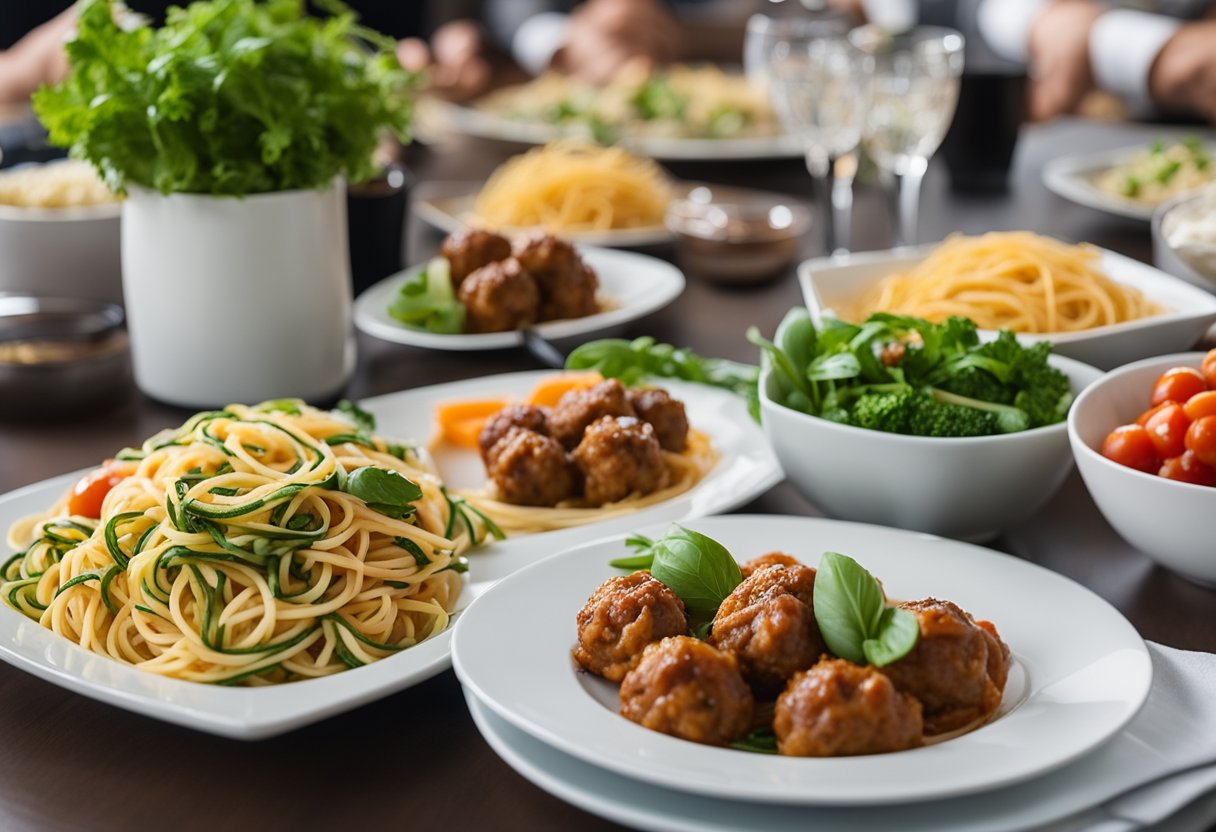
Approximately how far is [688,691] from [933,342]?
0.98 metres

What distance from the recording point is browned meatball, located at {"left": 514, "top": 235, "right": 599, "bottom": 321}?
2965 mm

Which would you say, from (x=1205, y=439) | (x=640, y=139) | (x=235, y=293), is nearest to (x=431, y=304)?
(x=235, y=293)

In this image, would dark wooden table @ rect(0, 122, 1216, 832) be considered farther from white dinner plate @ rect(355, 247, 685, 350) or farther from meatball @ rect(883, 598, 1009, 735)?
white dinner plate @ rect(355, 247, 685, 350)

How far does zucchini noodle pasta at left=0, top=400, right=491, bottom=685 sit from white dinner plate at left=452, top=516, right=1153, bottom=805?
208 millimetres

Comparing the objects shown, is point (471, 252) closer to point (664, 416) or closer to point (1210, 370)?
point (664, 416)

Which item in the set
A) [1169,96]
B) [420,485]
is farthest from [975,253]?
[1169,96]

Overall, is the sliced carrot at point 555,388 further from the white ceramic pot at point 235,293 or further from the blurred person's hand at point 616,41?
the blurred person's hand at point 616,41

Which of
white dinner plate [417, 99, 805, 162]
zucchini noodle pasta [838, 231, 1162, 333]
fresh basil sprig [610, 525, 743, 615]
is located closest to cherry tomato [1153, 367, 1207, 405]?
zucchini noodle pasta [838, 231, 1162, 333]

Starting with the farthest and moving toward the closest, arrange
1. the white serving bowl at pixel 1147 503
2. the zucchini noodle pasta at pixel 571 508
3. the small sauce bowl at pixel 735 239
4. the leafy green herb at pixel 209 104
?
the small sauce bowl at pixel 735 239 < the leafy green herb at pixel 209 104 < the zucchini noodle pasta at pixel 571 508 < the white serving bowl at pixel 1147 503

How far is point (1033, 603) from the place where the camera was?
1.62 meters

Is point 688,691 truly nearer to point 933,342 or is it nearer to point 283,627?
point 283,627

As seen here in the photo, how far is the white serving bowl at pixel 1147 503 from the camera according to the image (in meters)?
1.73

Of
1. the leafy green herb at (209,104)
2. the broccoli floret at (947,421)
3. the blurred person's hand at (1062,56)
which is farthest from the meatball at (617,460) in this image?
the blurred person's hand at (1062,56)

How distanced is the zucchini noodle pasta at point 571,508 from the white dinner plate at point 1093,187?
2146mm
